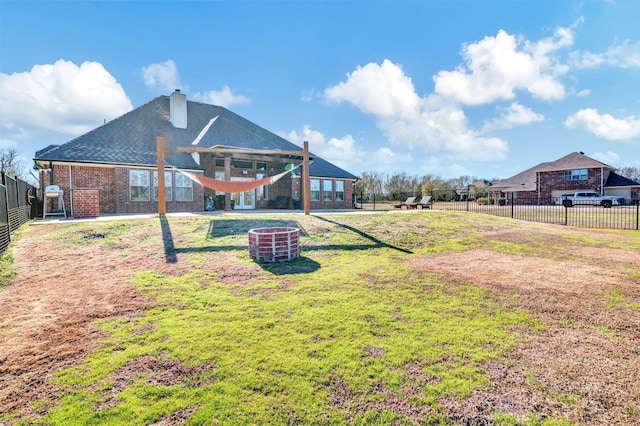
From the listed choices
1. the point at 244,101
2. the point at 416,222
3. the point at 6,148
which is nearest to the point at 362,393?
the point at 416,222

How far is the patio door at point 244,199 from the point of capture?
16797 millimetres

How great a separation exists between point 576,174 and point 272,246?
37888 mm

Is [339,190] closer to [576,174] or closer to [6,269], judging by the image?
[6,269]

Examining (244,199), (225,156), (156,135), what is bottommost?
(244,199)

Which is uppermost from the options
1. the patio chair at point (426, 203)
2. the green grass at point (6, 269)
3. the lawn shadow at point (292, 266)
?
the patio chair at point (426, 203)

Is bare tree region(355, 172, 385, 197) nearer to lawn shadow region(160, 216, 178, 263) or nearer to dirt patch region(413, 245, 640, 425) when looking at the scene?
lawn shadow region(160, 216, 178, 263)

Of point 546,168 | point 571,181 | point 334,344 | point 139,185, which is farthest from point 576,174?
point 334,344

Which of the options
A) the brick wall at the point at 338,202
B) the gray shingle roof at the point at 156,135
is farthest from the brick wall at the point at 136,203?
the brick wall at the point at 338,202

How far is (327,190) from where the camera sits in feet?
65.6

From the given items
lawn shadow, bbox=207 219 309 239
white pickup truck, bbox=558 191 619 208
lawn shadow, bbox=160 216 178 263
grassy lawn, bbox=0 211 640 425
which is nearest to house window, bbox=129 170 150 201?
lawn shadow, bbox=160 216 178 263

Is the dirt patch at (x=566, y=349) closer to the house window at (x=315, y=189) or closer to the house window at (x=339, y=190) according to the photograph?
the house window at (x=315, y=189)

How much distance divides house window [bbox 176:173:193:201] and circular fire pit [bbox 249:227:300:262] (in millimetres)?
10812

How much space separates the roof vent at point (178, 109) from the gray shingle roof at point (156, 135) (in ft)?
0.99

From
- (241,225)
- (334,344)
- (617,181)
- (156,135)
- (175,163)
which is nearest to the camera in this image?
(334,344)
